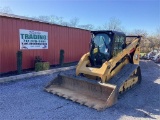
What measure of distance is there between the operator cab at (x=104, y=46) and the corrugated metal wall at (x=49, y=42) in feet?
14.4

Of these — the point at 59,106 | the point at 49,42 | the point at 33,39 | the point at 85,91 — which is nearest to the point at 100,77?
the point at 85,91

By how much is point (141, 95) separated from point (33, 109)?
12.8 feet

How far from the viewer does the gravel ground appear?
4680mm

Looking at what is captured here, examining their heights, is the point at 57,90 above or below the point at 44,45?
below

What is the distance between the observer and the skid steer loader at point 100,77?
18.4 feet

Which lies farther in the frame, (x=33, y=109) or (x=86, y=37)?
(x=86, y=37)

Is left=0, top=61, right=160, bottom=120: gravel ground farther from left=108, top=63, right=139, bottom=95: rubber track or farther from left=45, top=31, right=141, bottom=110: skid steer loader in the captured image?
left=108, top=63, right=139, bottom=95: rubber track

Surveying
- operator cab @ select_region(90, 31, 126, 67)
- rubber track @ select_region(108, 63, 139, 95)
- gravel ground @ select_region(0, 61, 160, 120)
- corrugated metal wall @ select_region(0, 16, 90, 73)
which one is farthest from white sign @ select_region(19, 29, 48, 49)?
rubber track @ select_region(108, 63, 139, 95)

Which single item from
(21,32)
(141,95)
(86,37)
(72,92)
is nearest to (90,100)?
(72,92)

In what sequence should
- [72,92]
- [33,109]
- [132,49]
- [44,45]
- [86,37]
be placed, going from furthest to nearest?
1. [86,37]
2. [44,45]
3. [132,49]
4. [72,92]
5. [33,109]

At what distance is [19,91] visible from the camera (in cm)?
647

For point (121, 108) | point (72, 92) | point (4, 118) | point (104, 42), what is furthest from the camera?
point (104, 42)

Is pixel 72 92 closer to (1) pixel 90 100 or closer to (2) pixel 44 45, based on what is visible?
(1) pixel 90 100

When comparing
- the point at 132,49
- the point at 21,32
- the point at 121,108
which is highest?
the point at 21,32
